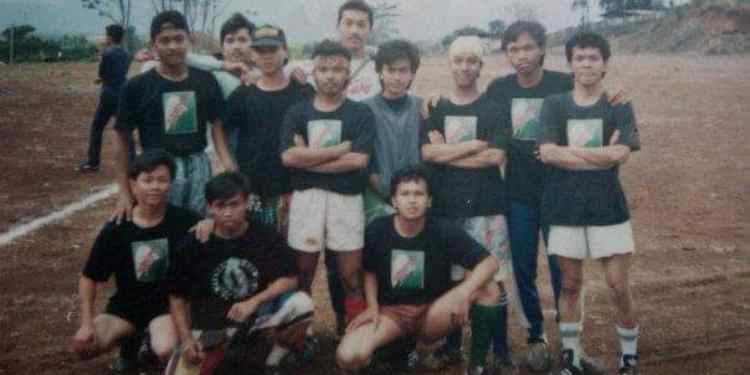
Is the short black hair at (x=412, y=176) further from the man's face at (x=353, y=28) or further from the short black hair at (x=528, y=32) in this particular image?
the man's face at (x=353, y=28)

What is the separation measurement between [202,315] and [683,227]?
206 inches

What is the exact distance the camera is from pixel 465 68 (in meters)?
4.12

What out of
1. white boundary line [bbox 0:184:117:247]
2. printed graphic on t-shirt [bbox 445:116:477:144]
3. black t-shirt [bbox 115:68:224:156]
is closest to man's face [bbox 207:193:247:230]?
black t-shirt [bbox 115:68:224:156]

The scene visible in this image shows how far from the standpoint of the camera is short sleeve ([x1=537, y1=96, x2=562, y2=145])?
4059 millimetres

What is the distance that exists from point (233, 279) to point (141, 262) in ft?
1.86

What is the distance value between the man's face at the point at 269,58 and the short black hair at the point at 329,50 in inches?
10.0

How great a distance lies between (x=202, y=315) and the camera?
4098 mm

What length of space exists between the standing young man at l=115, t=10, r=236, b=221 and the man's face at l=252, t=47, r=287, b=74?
1.04ft

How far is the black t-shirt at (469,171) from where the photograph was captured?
419 cm

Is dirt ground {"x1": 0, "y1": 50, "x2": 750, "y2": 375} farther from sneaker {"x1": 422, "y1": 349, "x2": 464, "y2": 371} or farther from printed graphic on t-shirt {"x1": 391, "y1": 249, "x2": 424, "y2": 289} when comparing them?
printed graphic on t-shirt {"x1": 391, "y1": 249, "x2": 424, "y2": 289}

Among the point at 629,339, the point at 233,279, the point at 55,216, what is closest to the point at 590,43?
the point at 629,339

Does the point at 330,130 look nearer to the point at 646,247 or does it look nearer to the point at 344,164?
the point at 344,164

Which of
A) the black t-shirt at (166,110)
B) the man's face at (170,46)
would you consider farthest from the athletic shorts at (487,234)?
the man's face at (170,46)

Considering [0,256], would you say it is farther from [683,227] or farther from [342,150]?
[683,227]
